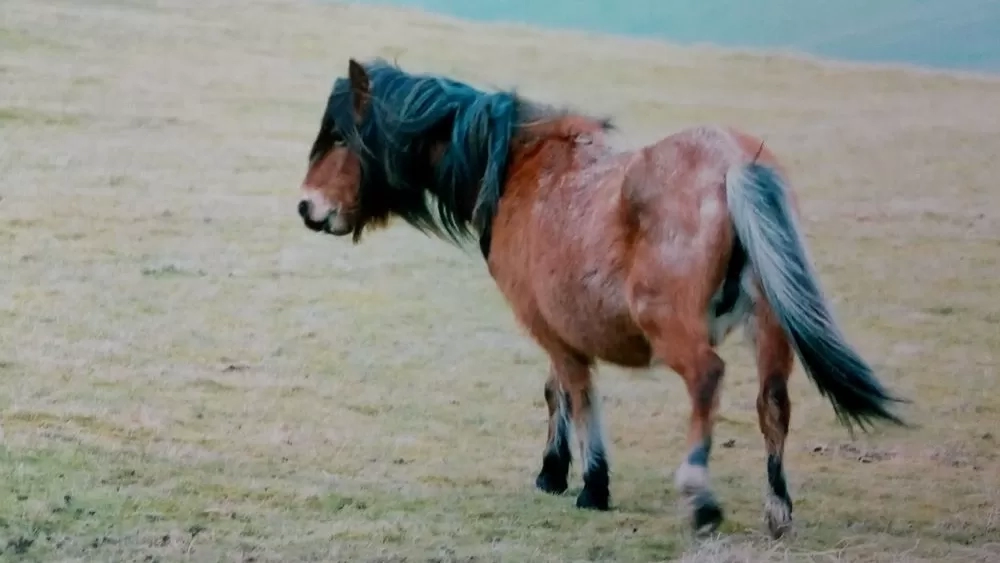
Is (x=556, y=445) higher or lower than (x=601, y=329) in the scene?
lower

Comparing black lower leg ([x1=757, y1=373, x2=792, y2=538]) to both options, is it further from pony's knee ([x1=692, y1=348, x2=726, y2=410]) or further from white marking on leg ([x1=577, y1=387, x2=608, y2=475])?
white marking on leg ([x1=577, y1=387, x2=608, y2=475])

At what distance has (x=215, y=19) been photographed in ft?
9.87

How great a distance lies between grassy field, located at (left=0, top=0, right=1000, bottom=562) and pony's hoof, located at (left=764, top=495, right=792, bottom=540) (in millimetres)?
29

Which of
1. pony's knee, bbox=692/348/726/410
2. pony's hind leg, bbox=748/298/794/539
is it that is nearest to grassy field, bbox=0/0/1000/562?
pony's hind leg, bbox=748/298/794/539

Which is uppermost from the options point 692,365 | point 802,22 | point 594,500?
point 802,22

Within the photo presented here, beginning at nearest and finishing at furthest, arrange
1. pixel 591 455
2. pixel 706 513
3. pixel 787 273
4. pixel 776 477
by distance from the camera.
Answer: pixel 787 273 → pixel 706 513 → pixel 776 477 → pixel 591 455

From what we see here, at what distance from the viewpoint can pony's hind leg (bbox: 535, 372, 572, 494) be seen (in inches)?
106

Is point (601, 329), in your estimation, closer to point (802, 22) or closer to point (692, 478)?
point (692, 478)

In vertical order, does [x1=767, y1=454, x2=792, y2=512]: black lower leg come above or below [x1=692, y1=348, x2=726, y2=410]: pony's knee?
below

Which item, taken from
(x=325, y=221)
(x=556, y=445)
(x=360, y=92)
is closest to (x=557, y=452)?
(x=556, y=445)

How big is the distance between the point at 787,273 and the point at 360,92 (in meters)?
1.03

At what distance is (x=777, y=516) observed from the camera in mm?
2461

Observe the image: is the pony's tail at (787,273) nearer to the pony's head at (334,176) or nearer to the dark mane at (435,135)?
the dark mane at (435,135)

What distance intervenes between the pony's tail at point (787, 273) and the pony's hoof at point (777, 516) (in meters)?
0.32
